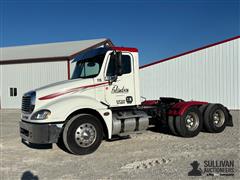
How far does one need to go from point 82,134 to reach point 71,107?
742 millimetres

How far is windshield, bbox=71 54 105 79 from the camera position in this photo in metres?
7.01

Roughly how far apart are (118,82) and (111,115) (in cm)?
102

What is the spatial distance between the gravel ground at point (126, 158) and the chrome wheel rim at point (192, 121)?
35cm

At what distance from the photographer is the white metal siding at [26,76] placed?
69.9 feet

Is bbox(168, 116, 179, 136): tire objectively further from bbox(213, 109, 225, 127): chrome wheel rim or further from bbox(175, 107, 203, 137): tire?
bbox(213, 109, 225, 127): chrome wheel rim

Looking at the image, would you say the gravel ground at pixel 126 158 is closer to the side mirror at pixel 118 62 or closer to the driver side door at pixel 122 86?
the driver side door at pixel 122 86

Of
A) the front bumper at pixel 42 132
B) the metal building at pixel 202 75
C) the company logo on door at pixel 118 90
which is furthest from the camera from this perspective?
the metal building at pixel 202 75

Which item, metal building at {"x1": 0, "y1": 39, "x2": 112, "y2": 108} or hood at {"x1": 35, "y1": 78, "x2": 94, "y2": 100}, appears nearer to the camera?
hood at {"x1": 35, "y1": 78, "x2": 94, "y2": 100}

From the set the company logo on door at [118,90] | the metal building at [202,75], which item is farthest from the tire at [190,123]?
the metal building at [202,75]

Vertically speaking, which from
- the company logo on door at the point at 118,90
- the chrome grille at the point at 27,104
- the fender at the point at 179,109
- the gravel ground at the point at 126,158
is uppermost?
the company logo on door at the point at 118,90

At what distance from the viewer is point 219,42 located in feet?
52.8

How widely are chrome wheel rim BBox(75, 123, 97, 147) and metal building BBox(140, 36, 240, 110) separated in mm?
11891

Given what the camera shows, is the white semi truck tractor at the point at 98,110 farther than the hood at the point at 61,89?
No

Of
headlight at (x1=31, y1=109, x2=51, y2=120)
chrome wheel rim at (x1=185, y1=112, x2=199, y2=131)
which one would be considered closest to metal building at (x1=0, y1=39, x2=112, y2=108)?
chrome wheel rim at (x1=185, y1=112, x2=199, y2=131)
